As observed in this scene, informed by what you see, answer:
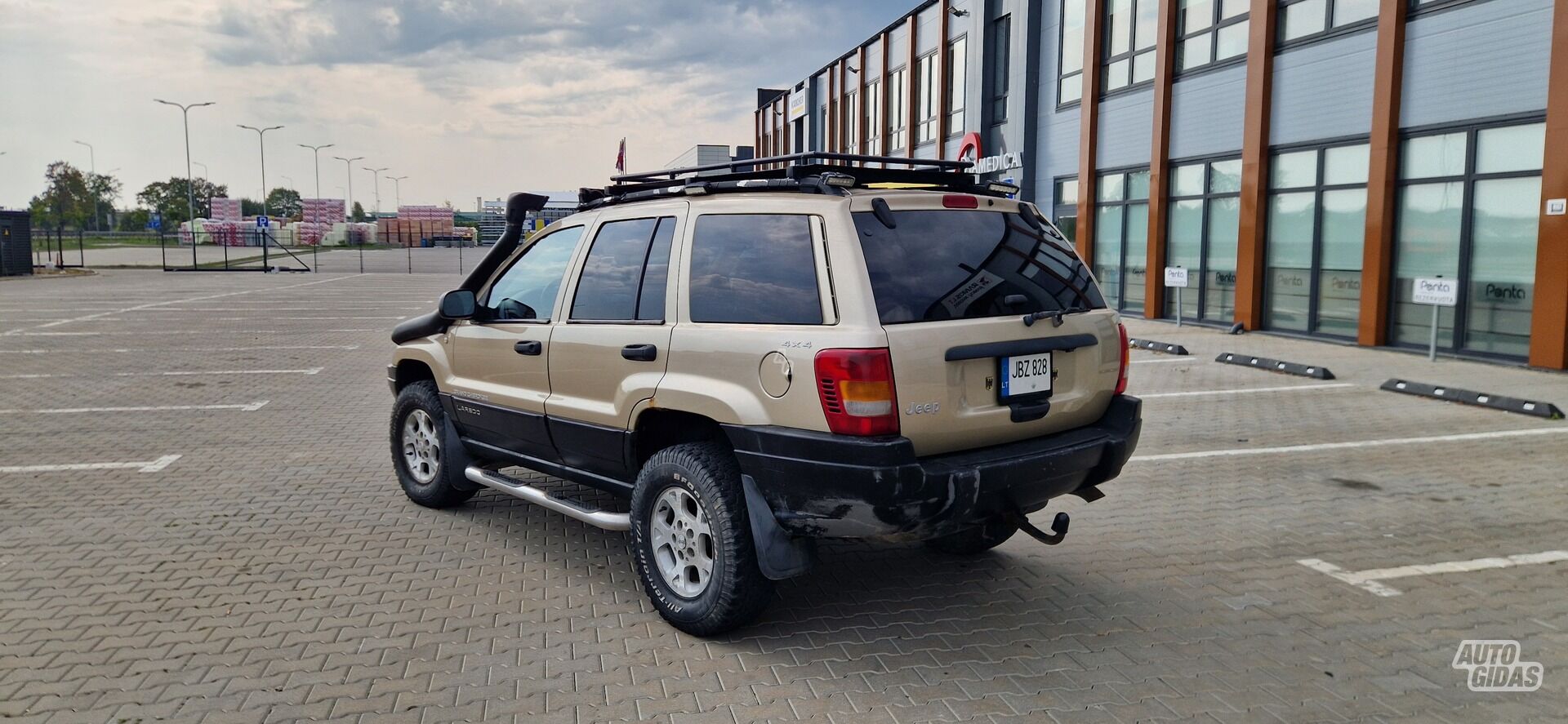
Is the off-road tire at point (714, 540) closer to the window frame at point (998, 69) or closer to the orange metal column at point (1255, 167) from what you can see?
the orange metal column at point (1255, 167)

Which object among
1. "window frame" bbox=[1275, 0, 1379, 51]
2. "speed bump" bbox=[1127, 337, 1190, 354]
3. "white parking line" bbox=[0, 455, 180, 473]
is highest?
"window frame" bbox=[1275, 0, 1379, 51]

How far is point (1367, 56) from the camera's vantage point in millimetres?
14789

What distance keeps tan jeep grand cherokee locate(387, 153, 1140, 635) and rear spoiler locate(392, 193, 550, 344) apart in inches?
36.8

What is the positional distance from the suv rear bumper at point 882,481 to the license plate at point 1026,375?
0.23m

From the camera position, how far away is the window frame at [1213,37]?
57.1ft

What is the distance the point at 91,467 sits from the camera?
751 cm

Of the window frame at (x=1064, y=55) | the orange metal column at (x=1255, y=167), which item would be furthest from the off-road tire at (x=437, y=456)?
the window frame at (x=1064, y=55)

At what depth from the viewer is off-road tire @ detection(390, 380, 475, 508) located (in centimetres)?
604

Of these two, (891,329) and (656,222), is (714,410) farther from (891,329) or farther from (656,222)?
(656,222)

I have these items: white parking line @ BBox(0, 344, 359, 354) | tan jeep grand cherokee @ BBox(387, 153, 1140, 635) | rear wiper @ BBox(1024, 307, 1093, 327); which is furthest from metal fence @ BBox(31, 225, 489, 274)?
rear wiper @ BBox(1024, 307, 1093, 327)

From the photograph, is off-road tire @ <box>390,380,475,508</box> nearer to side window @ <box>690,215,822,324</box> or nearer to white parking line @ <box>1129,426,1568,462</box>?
side window @ <box>690,215,822,324</box>

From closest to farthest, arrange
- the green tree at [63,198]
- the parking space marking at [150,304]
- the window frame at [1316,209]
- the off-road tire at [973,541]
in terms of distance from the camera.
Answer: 1. the off-road tire at [973,541]
2. the window frame at [1316,209]
3. the parking space marking at [150,304]
4. the green tree at [63,198]

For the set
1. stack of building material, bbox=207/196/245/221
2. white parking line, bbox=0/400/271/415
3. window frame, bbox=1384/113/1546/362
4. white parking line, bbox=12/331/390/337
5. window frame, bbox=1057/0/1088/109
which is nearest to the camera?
white parking line, bbox=0/400/271/415

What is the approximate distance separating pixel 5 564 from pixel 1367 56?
1621 cm
